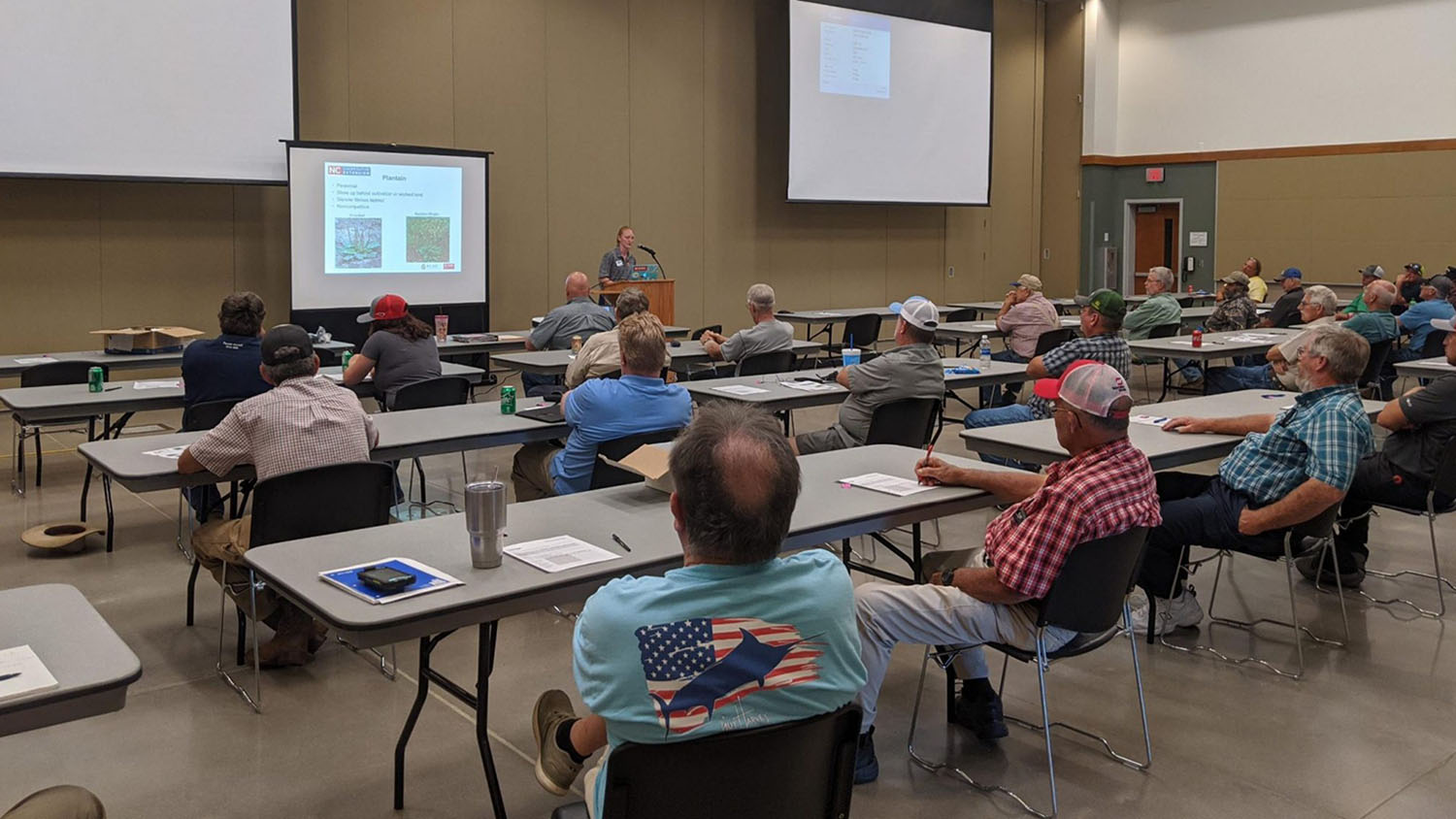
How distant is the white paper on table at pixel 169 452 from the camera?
399 cm

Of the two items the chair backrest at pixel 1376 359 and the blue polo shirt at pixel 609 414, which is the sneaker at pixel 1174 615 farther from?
the chair backrest at pixel 1376 359

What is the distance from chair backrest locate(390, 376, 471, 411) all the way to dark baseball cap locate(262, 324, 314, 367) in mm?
1742

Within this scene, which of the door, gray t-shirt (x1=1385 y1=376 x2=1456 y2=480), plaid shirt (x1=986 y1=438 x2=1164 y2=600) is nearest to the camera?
plaid shirt (x1=986 y1=438 x2=1164 y2=600)

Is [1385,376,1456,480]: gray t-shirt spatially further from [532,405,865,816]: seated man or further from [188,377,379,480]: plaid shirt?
[188,377,379,480]: plaid shirt

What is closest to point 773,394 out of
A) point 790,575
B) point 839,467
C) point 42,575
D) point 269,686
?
point 839,467

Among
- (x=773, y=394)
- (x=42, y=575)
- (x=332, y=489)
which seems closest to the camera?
(x=332, y=489)

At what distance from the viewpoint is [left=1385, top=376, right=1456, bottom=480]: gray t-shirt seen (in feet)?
14.8

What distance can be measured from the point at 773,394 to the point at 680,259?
298 inches

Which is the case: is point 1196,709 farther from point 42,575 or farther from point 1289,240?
point 1289,240

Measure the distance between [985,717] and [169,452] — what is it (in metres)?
2.81

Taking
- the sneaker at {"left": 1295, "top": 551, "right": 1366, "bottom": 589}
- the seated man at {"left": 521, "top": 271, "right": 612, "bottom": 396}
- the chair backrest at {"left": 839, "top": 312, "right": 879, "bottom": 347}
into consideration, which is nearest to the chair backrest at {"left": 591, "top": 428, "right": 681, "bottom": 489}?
the sneaker at {"left": 1295, "top": 551, "right": 1366, "bottom": 589}

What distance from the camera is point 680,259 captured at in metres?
13.2

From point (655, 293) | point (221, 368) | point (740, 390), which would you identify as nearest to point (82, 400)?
point (221, 368)

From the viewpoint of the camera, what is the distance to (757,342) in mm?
7512
